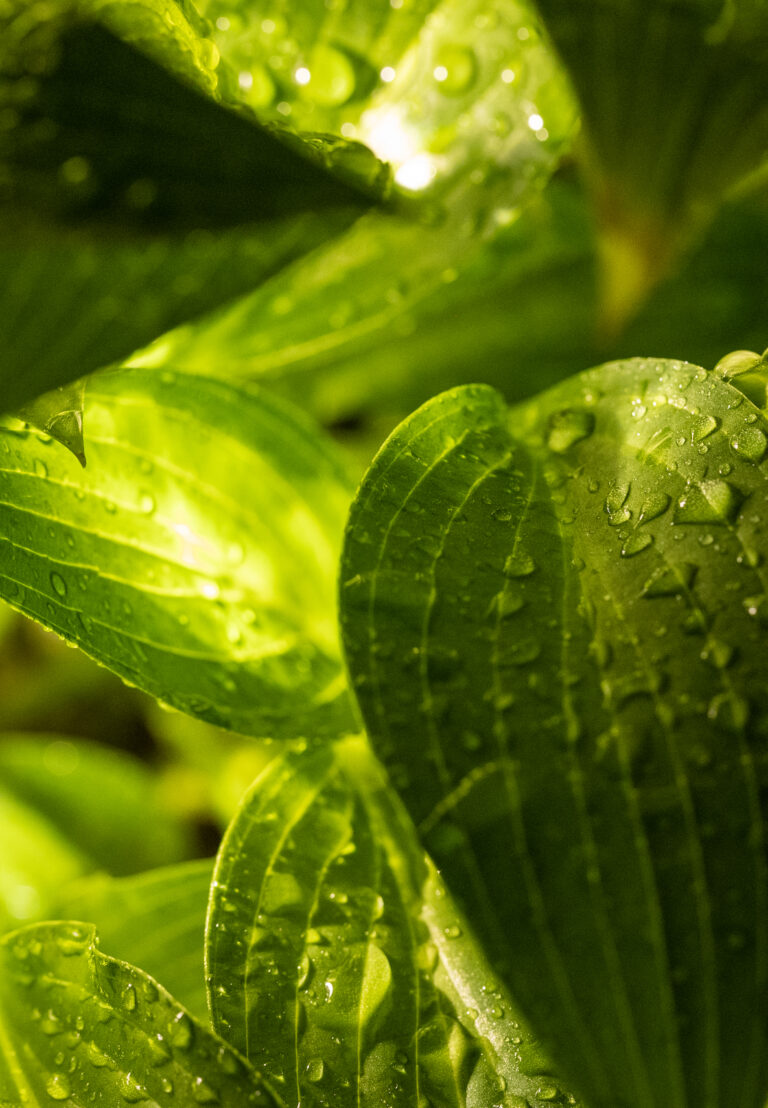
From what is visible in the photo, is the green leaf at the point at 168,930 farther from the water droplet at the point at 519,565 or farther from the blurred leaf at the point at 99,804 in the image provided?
the blurred leaf at the point at 99,804

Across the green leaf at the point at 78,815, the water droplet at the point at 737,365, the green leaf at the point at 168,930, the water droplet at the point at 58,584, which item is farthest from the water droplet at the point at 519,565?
the green leaf at the point at 78,815

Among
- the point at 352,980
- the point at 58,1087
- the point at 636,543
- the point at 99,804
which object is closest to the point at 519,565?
the point at 636,543

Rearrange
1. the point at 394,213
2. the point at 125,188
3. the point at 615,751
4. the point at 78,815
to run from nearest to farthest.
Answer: the point at 615,751 < the point at 125,188 < the point at 394,213 < the point at 78,815

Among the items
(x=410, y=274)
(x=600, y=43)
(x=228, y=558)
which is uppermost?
(x=600, y=43)

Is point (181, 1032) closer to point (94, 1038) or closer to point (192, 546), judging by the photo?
point (94, 1038)

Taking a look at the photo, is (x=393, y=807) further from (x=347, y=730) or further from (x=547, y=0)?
(x=547, y=0)

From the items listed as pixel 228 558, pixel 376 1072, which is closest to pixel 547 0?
pixel 228 558

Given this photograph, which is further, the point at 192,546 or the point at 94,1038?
the point at 192,546
